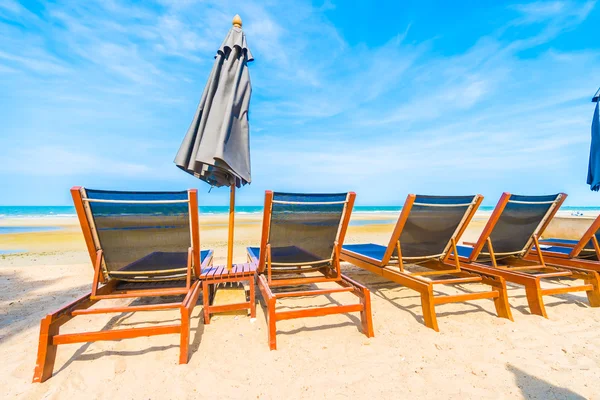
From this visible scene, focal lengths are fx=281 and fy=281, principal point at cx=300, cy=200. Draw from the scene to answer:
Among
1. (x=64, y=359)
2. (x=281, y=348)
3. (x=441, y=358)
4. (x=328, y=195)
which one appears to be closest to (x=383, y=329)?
(x=441, y=358)

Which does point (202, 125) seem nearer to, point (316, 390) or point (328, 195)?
point (328, 195)

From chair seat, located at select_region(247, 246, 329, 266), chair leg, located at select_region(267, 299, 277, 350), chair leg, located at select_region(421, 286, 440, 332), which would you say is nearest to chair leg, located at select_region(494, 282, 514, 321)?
chair leg, located at select_region(421, 286, 440, 332)

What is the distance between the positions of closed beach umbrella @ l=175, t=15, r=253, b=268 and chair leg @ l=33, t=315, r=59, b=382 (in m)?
1.72

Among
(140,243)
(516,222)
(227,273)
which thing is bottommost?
(227,273)

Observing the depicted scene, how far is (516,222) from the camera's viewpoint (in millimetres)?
3883

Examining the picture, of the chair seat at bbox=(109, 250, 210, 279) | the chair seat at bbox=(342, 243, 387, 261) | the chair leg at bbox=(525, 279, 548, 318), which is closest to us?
the chair seat at bbox=(109, 250, 210, 279)

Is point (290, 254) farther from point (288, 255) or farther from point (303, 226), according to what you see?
point (303, 226)

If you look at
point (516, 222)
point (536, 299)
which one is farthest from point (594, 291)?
point (516, 222)

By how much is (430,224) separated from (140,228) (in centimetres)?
335

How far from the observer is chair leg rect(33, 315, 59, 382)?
2.07m

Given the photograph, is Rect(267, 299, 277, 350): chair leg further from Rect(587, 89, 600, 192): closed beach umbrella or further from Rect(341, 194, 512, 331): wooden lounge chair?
Rect(587, 89, 600, 192): closed beach umbrella

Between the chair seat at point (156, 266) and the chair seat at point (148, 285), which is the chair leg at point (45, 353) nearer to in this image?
the chair seat at point (156, 266)

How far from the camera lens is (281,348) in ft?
8.38

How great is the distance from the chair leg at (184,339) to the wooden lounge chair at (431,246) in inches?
91.4
